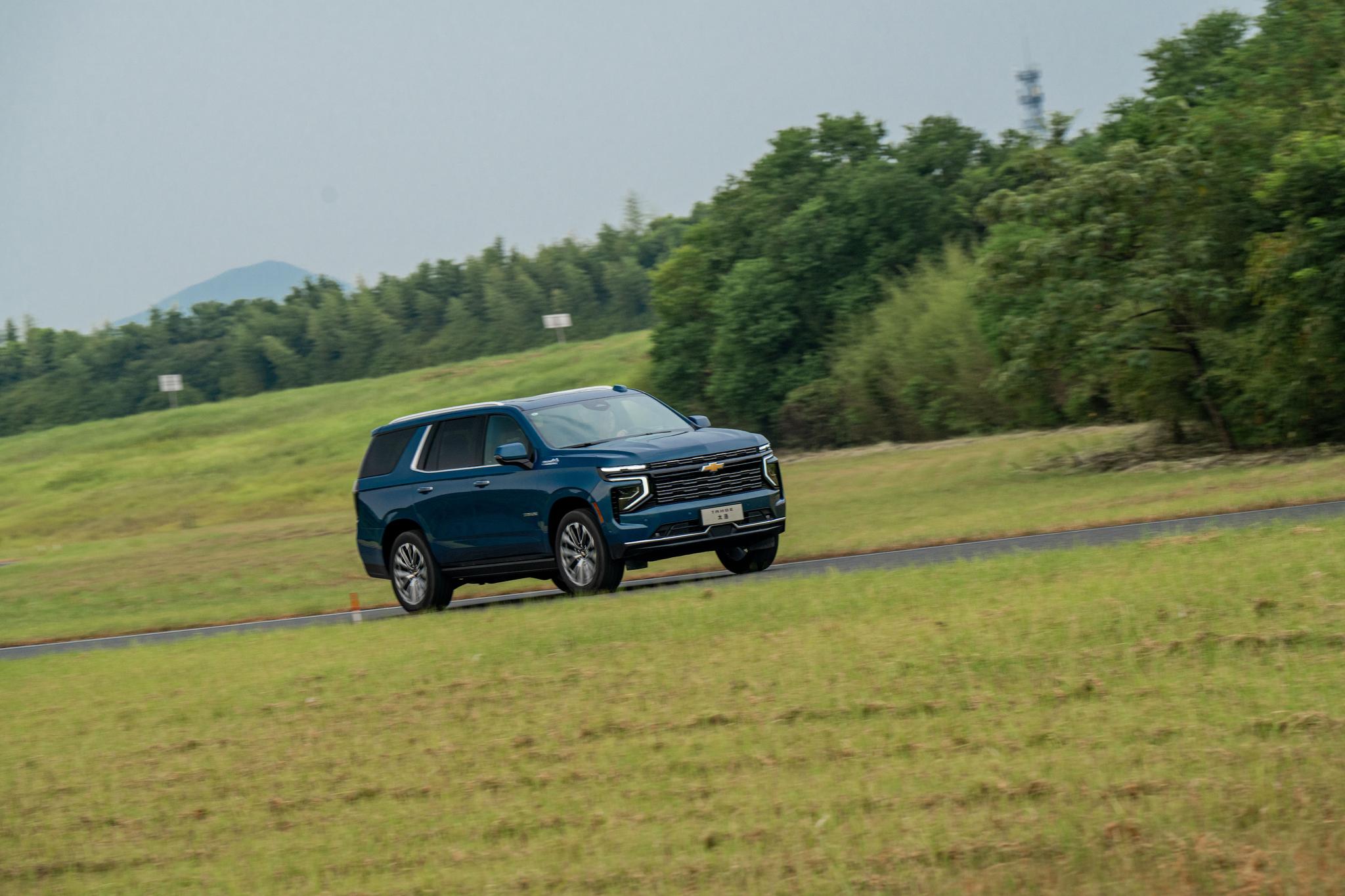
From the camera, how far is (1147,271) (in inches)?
1126

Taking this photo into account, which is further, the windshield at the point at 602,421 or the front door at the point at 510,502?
the windshield at the point at 602,421

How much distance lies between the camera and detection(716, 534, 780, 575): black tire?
16.7m

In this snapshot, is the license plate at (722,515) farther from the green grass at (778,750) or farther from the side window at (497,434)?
the side window at (497,434)

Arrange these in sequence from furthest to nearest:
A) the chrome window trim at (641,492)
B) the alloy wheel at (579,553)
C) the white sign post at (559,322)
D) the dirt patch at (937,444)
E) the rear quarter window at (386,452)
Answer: the white sign post at (559,322) < the dirt patch at (937,444) < the rear quarter window at (386,452) < the alloy wheel at (579,553) < the chrome window trim at (641,492)

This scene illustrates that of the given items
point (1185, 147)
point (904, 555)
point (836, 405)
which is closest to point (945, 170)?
point (836, 405)

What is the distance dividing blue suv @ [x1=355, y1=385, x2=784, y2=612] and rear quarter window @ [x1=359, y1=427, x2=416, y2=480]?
20 millimetres

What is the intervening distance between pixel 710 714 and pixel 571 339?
127420 mm

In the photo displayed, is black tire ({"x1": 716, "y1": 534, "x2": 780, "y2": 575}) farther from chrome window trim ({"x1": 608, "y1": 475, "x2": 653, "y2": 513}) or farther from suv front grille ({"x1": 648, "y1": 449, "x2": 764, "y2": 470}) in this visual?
chrome window trim ({"x1": 608, "y1": 475, "x2": 653, "y2": 513})

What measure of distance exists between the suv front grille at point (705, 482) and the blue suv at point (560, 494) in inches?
0.5

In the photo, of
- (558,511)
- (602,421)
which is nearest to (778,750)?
(558,511)

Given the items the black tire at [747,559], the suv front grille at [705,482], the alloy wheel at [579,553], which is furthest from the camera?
the black tire at [747,559]

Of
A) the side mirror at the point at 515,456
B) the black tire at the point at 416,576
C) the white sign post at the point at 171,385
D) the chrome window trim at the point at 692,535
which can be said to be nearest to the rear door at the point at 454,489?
the black tire at the point at 416,576

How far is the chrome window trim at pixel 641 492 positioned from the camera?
14508 millimetres

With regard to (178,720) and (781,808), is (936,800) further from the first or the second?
(178,720)
